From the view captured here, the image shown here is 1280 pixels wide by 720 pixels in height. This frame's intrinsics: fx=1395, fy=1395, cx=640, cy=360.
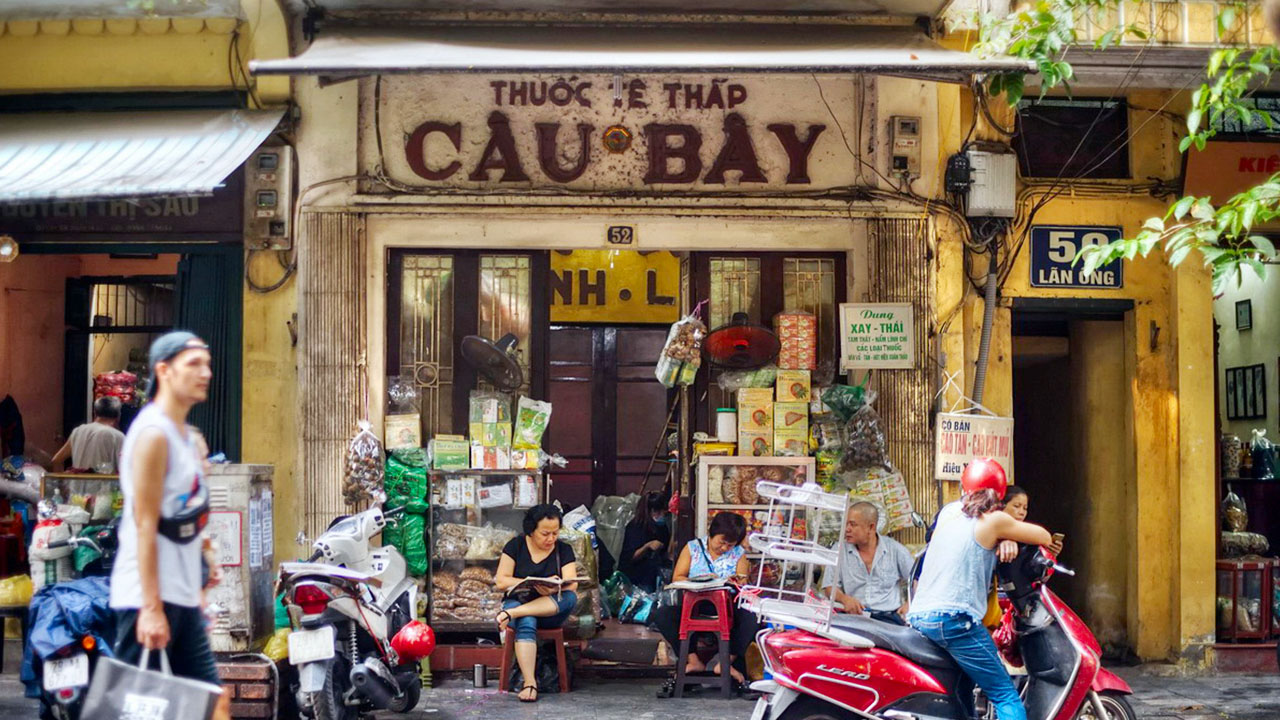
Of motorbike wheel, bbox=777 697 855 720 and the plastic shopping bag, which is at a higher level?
the plastic shopping bag

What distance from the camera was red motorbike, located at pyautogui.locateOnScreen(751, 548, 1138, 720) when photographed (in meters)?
6.55

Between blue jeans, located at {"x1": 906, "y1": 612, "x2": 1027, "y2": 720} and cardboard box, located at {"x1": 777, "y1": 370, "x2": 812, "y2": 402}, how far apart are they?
3568 millimetres

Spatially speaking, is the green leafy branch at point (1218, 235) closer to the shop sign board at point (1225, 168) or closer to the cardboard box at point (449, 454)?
the shop sign board at point (1225, 168)

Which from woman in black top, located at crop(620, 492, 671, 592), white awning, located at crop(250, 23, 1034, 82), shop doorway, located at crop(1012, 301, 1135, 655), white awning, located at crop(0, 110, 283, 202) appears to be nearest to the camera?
white awning, located at crop(250, 23, 1034, 82)

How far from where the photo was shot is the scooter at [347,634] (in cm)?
738

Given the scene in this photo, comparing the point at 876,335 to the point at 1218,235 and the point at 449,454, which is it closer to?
the point at 449,454

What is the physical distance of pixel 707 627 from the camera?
9.03 m

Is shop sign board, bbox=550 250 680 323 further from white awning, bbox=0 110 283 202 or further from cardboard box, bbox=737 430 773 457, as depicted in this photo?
white awning, bbox=0 110 283 202

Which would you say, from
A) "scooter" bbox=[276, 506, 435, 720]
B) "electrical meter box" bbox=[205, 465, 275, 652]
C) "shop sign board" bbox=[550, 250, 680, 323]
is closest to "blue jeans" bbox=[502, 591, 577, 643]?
"scooter" bbox=[276, 506, 435, 720]

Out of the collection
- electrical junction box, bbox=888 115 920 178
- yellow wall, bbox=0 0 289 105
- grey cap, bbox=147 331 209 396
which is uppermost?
yellow wall, bbox=0 0 289 105

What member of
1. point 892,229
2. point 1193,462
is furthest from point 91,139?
point 1193,462

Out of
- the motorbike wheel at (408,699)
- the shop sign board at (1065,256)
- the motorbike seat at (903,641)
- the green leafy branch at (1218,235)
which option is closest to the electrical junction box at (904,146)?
the shop sign board at (1065,256)

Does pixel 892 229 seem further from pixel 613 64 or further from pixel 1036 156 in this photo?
pixel 613 64

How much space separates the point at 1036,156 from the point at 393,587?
18.9ft
